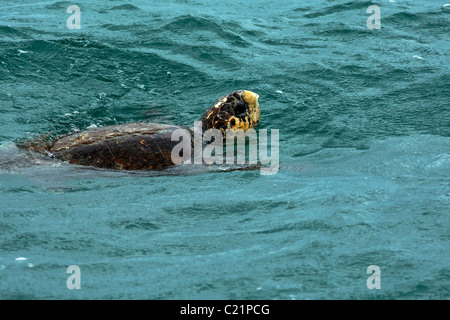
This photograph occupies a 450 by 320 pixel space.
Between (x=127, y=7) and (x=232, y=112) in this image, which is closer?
(x=232, y=112)

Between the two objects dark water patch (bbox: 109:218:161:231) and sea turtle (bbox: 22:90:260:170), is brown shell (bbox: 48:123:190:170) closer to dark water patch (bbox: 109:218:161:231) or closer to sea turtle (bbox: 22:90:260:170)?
sea turtle (bbox: 22:90:260:170)

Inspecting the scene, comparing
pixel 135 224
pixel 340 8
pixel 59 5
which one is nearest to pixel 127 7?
pixel 59 5

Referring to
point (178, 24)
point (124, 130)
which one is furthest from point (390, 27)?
point (124, 130)

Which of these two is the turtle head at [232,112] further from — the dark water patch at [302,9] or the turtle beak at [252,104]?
the dark water patch at [302,9]

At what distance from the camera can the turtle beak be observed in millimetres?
7645

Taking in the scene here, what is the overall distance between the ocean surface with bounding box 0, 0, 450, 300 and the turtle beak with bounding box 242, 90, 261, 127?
9.0 inches

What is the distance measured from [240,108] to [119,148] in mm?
1968

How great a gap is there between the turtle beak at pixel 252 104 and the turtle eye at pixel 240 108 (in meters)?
0.07

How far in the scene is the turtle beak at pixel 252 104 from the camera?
7.64 m

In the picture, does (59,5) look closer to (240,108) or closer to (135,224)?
(240,108)

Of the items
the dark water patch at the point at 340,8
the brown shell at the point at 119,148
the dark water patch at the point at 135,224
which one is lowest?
the dark water patch at the point at 135,224

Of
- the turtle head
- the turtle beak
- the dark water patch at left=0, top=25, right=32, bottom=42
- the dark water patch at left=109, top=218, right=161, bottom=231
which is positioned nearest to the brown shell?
the turtle head

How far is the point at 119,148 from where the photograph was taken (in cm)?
652

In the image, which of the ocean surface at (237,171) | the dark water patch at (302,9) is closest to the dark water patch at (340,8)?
the dark water patch at (302,9)
